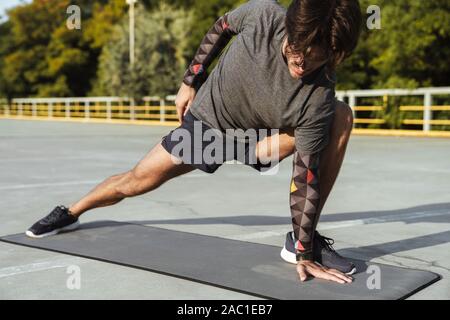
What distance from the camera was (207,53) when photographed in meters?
3.06

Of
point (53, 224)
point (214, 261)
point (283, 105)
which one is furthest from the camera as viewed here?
point (53, 224)

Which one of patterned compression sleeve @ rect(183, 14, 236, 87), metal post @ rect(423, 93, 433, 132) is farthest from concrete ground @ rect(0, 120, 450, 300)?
metal post @ rect(423, 93, 433, 132)

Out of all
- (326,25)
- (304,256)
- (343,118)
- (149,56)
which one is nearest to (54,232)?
(304,256)

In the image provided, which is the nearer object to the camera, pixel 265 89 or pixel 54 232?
pixel 265 89

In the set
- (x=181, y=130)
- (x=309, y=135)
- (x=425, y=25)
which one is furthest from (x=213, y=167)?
(x=425, y=25)

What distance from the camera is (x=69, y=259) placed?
2.99m

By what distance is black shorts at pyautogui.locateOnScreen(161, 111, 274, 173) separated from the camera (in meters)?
2.97

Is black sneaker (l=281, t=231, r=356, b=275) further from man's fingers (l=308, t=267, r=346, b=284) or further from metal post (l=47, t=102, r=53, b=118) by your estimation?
metal post (l=47, t=102, r=53, b=118)

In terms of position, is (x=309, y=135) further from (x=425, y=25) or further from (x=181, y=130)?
(x=425, y=25)

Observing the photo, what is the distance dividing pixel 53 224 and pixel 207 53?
55.0 inches

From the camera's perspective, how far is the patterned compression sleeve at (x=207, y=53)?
9.96 feet

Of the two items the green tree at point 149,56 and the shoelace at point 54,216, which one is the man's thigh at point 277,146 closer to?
the shoelace at point 54,216

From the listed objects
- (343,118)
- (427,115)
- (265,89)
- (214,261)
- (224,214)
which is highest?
(265,89)

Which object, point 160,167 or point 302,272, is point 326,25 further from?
point 160,167
